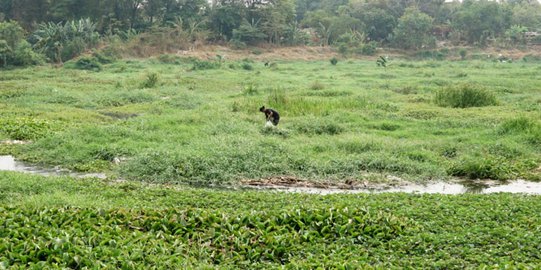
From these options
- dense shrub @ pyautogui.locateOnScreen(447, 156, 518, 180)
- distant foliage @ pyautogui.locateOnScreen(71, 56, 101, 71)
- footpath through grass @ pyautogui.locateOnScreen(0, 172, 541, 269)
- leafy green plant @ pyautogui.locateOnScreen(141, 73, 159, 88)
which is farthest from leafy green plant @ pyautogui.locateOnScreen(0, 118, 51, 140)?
distant foliage @ pyautogui.locateOnScreen(71, 56, 101, 71)

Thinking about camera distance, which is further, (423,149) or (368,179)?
(423,149)

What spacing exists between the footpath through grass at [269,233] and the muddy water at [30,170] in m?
3.00

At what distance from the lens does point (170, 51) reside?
4934 centimetres

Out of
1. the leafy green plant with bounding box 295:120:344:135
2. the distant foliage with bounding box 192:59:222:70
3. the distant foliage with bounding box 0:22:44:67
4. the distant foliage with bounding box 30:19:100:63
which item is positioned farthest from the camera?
the distant foliage with bounding box 30:19:100:63

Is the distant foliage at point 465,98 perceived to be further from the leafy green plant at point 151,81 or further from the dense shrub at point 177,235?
the dense shrub at point 177,235

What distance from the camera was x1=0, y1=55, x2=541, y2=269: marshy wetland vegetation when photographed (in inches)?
311

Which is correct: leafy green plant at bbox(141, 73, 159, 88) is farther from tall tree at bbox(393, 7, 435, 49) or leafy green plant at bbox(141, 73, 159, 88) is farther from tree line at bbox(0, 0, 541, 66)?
tall tree at bbox(393, 7, 435, 49)

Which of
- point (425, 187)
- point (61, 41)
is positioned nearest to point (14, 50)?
point (61, 41)

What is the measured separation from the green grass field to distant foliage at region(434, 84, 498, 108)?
0.20 feet

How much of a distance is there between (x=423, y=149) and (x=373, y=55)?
42190mm

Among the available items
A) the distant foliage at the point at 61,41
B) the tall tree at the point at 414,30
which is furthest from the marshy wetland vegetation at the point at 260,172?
the tall tree at the point at 414,30

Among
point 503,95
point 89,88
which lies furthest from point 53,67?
point 503,95

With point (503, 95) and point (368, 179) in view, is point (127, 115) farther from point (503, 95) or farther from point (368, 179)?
point (503, 95)

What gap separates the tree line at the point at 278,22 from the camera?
4894 centimetres
